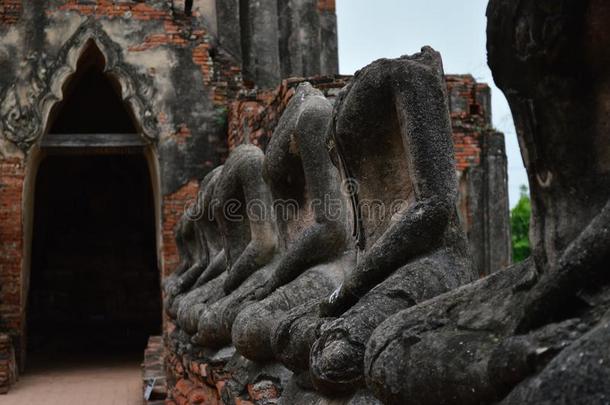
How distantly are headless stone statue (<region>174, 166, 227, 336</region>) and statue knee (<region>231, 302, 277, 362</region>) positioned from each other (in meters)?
1.59

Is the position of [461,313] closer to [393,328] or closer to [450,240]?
[393,328]

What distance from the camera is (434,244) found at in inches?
126

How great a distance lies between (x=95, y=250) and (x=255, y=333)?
1411cm

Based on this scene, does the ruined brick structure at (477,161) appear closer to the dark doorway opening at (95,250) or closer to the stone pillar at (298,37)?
the stone pillar at (298,37)

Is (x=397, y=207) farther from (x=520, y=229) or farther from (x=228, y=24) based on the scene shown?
(x=520, y=229)

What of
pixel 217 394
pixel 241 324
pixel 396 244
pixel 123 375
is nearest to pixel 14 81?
pixel 123 375

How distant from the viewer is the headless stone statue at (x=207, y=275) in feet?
20.9

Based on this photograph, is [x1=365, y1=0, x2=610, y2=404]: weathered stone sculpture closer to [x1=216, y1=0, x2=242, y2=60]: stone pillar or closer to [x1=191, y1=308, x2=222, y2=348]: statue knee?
[x1=191, y1=308, x2=222, y2=348]: statue knee

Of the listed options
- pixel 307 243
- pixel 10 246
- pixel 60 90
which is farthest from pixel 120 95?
pixel 307 243

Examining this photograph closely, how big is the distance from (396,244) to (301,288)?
3.97ft

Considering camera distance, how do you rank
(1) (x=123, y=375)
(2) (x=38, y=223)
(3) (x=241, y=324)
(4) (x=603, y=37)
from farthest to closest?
(2) (x=38, y=223), (1) (x=123, y=375), (3) (x=241, y=324), (4) (x=603, y=37)

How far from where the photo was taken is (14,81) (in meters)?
12.0

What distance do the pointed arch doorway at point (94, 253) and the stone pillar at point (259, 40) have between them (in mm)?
3284

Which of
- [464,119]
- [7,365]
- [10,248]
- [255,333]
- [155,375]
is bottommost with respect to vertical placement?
[7,365]
